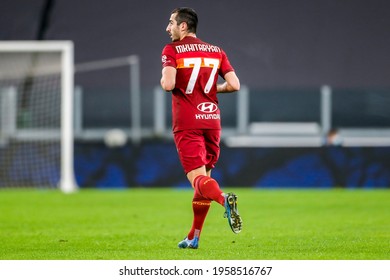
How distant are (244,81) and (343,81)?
2331mm

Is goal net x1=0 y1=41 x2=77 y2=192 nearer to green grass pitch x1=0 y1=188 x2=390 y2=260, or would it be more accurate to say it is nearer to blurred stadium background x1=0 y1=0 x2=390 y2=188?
blurred stadium background x1=0 y1=0 x2=390 y2=188

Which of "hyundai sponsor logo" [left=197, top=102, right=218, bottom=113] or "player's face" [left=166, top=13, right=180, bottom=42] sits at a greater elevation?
"player's face" [left=166, top=13, right=180, bottom=42]

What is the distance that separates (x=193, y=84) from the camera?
27.4 ft

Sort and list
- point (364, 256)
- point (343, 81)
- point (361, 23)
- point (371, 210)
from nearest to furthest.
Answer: point (364, 256) → point (371, 210) → point (361, 23) → point (343, 81)

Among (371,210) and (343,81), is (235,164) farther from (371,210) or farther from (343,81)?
(343,81)

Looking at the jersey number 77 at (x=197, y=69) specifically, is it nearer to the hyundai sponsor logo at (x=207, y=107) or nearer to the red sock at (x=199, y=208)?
the hyundai sponsor logo at (x=207, y=107)

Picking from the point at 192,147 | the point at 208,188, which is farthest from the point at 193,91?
the point at 208,188

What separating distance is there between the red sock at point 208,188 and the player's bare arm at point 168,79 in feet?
Answer: 2.24

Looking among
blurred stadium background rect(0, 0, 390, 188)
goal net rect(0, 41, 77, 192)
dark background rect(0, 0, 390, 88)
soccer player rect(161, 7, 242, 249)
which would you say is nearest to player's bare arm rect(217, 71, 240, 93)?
soccer player rect(161, 7, 242, 249)

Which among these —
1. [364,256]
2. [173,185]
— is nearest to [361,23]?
[173,185]

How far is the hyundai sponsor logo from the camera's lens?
837 centimetres

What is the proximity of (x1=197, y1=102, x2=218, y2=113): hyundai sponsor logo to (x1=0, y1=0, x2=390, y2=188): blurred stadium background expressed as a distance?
1024 cm

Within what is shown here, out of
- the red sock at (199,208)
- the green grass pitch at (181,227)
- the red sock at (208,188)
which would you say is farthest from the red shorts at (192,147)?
the green grass pitch at (181,227)

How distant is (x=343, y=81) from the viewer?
26109 millimetres
